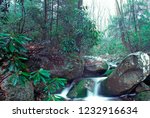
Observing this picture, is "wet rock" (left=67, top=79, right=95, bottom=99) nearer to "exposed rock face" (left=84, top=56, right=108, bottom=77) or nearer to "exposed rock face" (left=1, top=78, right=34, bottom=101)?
"exposed rock face" (left=84, top=56, right=108, bottom=77)

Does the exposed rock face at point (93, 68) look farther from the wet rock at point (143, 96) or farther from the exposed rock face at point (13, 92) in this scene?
the exposed rock face at point (13, 92)

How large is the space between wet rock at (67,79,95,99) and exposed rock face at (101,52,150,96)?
20.6 inches

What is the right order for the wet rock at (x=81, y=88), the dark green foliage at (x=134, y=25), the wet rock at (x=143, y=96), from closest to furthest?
the wet rock at (x=143, y=96) < the wet rock at (x=81, y=88) < the dark green foliage at (x=134, y=25)

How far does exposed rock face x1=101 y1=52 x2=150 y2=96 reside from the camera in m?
3.78

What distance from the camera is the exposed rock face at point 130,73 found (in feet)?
12.4

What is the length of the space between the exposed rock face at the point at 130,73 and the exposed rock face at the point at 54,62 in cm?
93

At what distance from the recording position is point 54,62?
4.12 metres

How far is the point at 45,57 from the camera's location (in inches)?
159

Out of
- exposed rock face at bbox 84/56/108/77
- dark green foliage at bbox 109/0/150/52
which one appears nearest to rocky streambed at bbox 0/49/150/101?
exposed rock face at bbox 84/56/108/77

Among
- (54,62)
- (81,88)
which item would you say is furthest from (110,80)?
(54,62)

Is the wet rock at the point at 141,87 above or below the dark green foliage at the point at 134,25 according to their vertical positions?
below

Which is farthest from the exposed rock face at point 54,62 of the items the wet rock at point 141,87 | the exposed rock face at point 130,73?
the wet rock at point 141,87

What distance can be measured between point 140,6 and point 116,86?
4452mm

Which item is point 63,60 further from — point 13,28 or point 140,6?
point 140,6
